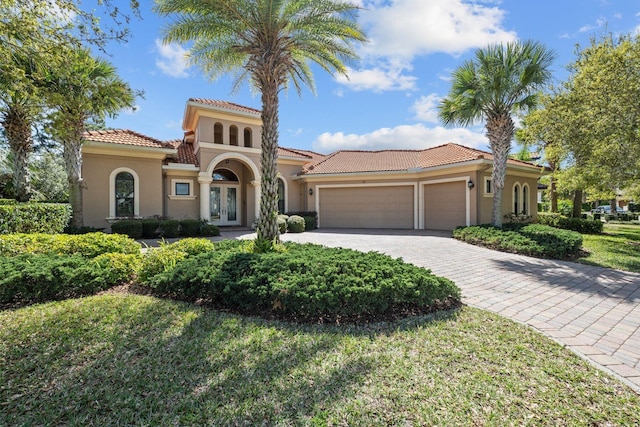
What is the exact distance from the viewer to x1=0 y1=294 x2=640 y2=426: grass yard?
2662 mm

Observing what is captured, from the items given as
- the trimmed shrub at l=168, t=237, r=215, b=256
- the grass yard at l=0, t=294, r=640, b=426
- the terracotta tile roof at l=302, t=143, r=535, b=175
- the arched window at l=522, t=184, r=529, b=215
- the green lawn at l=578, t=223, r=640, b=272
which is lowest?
the grass yard at l=0, t=294, r=640, b=426

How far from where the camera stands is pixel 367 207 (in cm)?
2028

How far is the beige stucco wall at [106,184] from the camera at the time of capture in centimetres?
1437

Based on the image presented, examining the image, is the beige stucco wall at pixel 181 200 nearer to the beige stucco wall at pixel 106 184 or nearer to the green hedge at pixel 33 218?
the beige stucco wall at pixel 106 184

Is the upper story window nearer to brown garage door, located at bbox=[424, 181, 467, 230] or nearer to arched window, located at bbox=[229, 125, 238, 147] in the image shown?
arched window, located at bbox=[229, 125, 238, 147]

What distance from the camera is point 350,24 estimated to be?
8.83 metres

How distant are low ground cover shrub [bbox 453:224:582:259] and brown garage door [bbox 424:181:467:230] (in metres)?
3.97

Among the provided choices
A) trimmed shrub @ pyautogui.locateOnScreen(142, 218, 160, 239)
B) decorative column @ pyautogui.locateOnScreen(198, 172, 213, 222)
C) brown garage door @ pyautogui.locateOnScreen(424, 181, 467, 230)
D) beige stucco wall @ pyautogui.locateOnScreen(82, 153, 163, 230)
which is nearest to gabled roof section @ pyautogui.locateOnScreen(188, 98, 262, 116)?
decorative column @ pyautogui.locateOnScreen(198, 172, 213, 222)

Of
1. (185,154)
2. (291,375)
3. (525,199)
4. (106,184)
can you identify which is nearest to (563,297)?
(291,375)

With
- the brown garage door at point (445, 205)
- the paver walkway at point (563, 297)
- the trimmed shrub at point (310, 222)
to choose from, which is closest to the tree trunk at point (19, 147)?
the trimmed shrub at point (310, 222)

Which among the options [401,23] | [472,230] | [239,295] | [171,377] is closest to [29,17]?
[239,295]

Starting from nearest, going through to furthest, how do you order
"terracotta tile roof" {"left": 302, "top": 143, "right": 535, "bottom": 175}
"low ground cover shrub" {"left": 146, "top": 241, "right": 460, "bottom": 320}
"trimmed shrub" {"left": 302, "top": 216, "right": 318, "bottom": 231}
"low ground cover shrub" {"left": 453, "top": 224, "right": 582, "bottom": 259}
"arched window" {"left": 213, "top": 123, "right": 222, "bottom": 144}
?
"low ground cover shrub" {"left": 146, "top": 241, "right": 460, "bottom": 320} < "low ground cover shrub" {"left": 453, "top": 224, "right": 582, "bottom": 259} < "arched window" {"left": 213, "top": 123, "right": 222, "bottom": 144} < "terracotta tile roof" {"left": 302, "top": 143, "right": 535, "bottom": 175} < "trimmed shrub" {"left": 302, "top": 216, "right": 318, "bottom": 231}

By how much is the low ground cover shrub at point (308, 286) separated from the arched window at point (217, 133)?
1364cm

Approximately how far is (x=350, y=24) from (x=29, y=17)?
24.4ft
